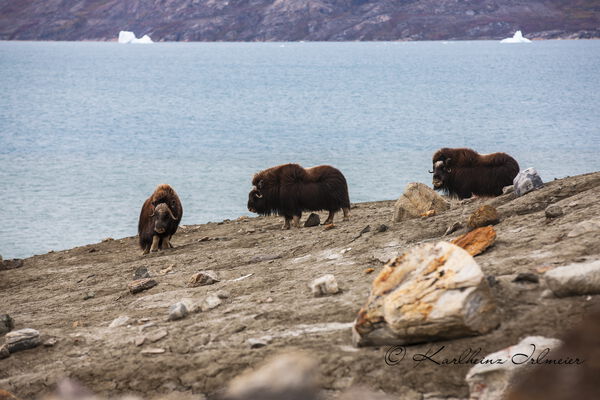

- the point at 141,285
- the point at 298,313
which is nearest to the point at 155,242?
the point at 141,285

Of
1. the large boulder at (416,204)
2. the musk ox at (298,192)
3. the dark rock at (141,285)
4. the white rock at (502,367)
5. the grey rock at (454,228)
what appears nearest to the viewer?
the white rock at (502,367)

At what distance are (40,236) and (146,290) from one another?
13.6 metres

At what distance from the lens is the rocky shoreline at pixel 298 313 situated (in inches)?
197

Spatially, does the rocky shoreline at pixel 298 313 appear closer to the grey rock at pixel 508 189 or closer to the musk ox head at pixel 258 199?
the grey rock at pixel 508 189

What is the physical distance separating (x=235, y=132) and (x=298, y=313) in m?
42.0

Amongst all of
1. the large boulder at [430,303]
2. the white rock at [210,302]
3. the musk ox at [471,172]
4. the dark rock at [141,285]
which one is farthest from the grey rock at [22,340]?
the musk ox at [471,172]

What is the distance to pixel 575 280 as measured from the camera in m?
5.16

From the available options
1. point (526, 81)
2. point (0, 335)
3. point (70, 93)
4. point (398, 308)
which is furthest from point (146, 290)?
point (526, 81)

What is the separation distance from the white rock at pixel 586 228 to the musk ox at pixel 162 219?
7906 millimetres

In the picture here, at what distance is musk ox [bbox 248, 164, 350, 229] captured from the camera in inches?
533

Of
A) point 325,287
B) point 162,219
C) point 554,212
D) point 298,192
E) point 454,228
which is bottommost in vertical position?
point 162,219

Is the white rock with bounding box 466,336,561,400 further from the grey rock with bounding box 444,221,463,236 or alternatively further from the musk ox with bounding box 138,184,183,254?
the musk ox with bounding box 138,184,183,254

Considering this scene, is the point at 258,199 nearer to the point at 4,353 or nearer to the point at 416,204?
the point at 416,204

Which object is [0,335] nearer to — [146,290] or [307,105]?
[146,290]
